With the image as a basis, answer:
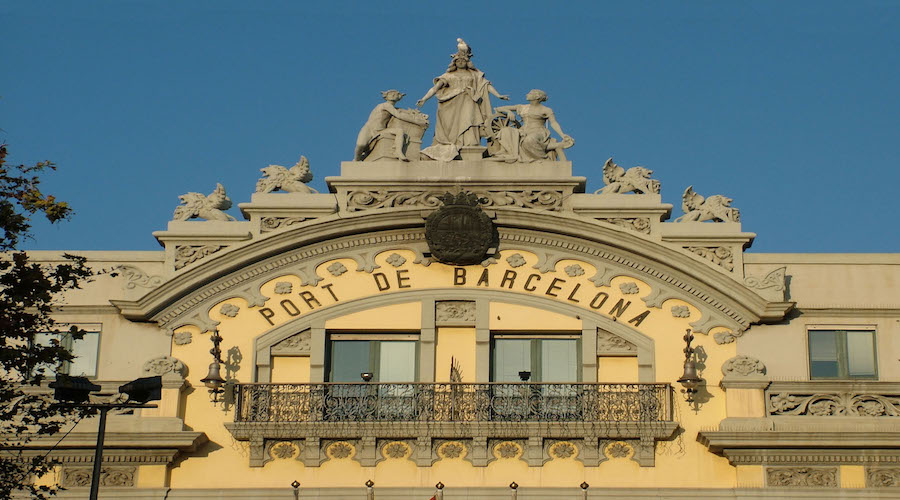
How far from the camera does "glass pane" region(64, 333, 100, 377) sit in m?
31.2

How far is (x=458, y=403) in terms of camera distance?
99.8 ft

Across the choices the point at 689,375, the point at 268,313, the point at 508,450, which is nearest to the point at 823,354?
the point at 689,375

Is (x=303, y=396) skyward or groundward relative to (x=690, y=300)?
groundward

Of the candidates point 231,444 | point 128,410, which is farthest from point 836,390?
point 128,410

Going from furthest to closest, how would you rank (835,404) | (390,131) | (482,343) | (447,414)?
(390,131), (482,343), (447,414), (835,404)

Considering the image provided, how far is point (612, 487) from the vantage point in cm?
2973

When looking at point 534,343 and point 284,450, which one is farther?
point 534,343

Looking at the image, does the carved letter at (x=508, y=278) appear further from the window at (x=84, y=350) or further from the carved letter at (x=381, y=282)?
the window at (x=84, y=350)

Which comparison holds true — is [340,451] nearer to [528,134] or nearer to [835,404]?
[528,134]

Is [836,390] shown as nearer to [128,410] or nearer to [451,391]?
[451,391]

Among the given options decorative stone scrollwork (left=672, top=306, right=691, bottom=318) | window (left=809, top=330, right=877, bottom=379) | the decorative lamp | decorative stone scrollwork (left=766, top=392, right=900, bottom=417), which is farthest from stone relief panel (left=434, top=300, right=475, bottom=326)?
window (left=809, top=330, right=877, bottom=379)

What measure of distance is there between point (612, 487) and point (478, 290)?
4.72m

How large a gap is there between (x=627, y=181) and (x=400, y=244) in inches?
185

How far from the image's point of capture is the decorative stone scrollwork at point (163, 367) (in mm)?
30703
